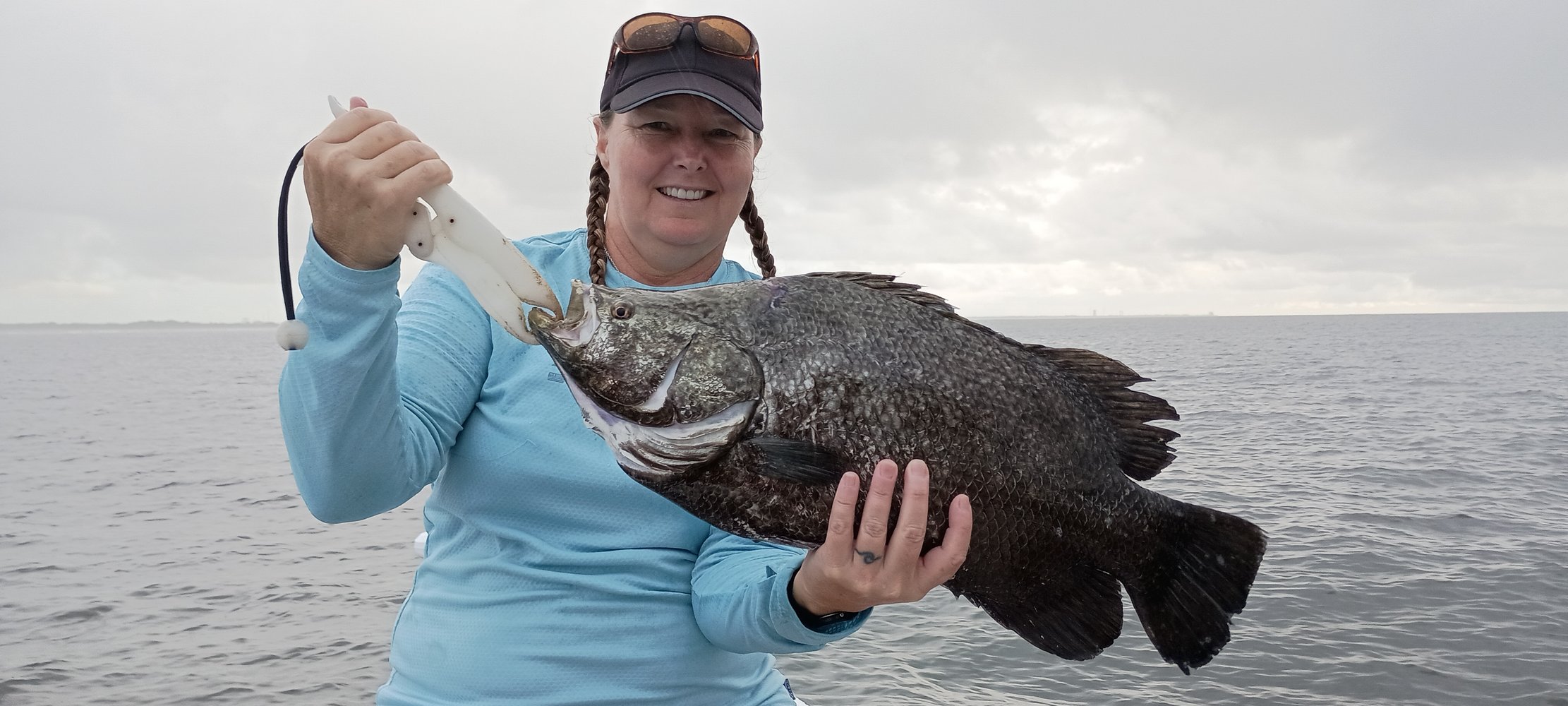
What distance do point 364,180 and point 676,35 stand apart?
146cm

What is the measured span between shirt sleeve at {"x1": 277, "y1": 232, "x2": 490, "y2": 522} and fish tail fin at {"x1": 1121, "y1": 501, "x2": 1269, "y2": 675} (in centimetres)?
211

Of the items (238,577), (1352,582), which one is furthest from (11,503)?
(1352,582)

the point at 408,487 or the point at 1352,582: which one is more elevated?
the point at 408,487

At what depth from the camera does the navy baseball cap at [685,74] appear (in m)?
3.09

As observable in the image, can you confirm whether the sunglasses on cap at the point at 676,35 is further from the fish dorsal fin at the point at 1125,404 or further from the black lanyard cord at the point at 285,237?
the black lanyard cord at the point at 285,237

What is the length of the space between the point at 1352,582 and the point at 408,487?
13.0m

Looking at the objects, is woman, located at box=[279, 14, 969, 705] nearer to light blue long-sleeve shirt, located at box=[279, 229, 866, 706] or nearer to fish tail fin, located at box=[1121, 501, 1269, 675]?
light blue long-sleeve shirt, located at box=[279, 229, 866, 706]

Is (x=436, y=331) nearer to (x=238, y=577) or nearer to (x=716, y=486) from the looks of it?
(x=716, y=486)

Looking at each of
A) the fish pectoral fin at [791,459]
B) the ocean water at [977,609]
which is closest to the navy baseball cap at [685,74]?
the fish pectoral fin at [791,459]

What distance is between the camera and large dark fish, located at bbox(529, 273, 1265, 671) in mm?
2441

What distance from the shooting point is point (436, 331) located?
2998 mm

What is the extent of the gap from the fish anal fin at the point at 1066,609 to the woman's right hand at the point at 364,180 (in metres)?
1.77

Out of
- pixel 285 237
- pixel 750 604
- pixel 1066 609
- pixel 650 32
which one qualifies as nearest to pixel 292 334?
pixel 285 237

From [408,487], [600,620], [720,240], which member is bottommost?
[600,620]
